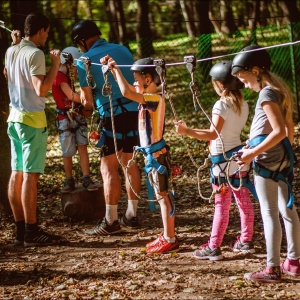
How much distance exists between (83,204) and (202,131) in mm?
2480

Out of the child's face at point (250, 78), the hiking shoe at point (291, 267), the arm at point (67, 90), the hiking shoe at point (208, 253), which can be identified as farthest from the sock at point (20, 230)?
the child's face at point (250, 78)

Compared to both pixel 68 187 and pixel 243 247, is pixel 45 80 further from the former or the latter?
pixel 243 247

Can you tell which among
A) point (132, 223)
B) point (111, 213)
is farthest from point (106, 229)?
point (132, 223)

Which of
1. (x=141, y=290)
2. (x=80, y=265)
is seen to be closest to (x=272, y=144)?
(x=141, y=290)

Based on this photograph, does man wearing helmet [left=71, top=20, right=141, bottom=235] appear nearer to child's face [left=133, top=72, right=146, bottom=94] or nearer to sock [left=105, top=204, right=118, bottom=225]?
sock [left=105, top=204, right=118, bottom=225]

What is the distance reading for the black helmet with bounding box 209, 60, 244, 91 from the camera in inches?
201

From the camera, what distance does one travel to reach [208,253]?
549 cm

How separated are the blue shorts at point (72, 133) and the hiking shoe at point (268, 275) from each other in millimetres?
3275

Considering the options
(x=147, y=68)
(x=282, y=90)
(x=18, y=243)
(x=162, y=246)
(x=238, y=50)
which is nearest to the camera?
(x=282, y=90)

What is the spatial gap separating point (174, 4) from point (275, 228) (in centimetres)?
5045

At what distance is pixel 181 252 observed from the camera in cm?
578

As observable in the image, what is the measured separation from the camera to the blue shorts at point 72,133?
7.50 m

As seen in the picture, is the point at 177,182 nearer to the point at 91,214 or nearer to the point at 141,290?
the point at 91,214

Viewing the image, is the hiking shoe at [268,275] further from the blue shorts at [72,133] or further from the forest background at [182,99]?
the blue shorts at [72,133]
